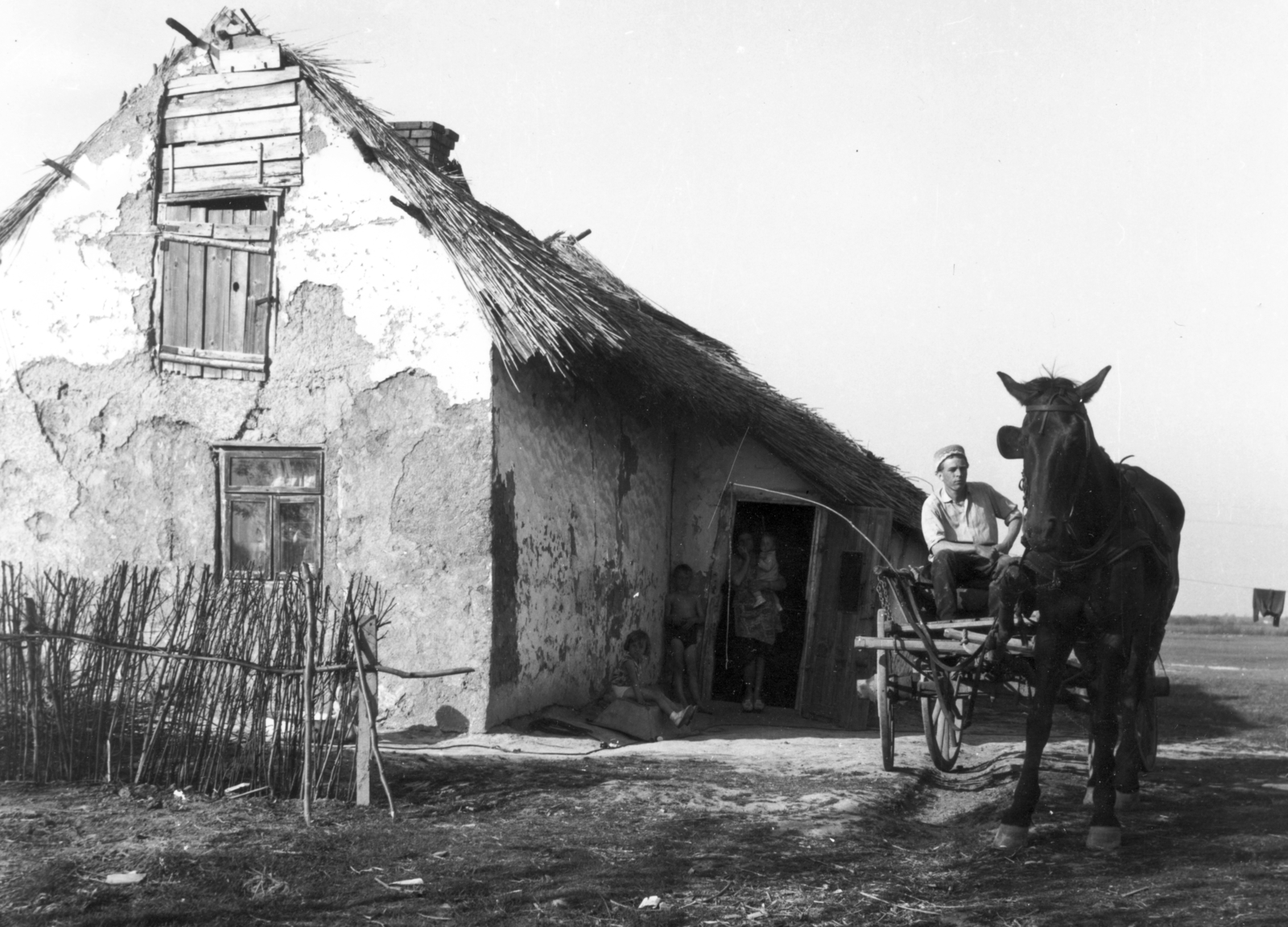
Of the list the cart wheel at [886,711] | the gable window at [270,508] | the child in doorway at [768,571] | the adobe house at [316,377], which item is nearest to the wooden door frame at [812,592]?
the child in doorway at [768,571]

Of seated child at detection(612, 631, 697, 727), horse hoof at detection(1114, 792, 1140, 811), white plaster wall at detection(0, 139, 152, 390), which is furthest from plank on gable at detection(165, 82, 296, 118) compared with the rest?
horse hoof at detection(1114, 792, 1140, 811)

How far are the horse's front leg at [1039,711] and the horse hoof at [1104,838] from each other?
0.91ft

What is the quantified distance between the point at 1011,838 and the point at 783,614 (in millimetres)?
7687

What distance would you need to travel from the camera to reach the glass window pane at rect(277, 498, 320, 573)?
30.3 feet

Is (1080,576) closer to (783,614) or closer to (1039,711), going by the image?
(1039,711)

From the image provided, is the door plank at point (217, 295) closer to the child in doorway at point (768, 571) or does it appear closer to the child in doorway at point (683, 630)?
the child in doorway at point (683, 630)

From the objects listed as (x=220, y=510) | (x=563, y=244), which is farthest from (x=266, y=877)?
(x=563, y=244)

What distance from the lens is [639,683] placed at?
1068cm

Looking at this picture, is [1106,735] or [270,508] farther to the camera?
[270,508]

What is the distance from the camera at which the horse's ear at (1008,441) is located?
594 cm

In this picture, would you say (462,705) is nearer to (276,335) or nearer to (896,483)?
(276,335)

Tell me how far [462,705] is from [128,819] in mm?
2986

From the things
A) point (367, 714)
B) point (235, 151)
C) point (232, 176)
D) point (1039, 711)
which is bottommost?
point (367, 714)

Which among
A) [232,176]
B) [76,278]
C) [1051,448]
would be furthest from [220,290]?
[1051,448]
